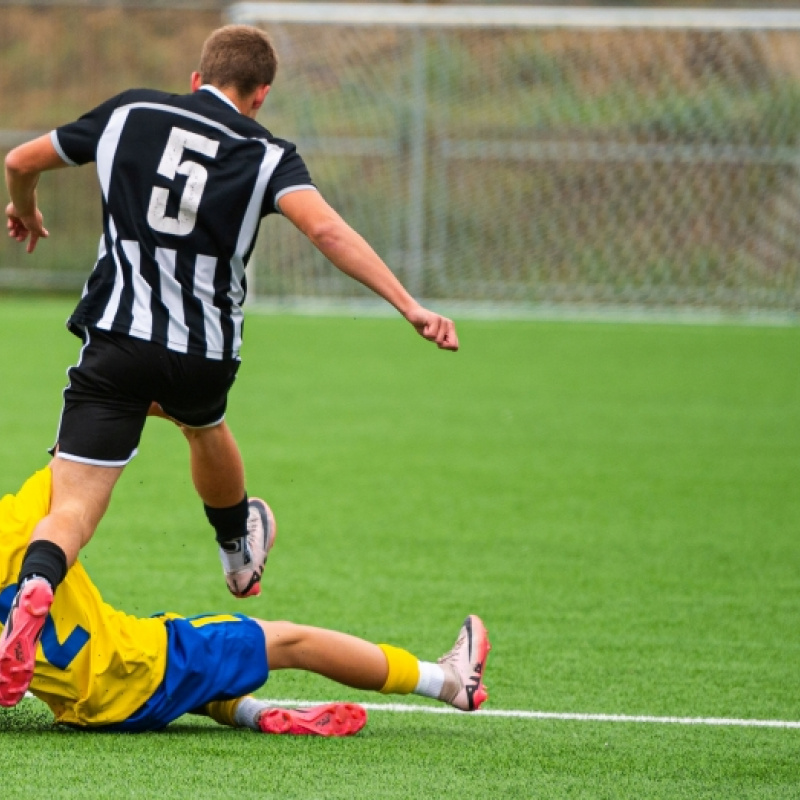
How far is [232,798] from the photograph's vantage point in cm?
351

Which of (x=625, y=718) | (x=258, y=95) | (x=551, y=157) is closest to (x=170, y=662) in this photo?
(x=625, y=718)

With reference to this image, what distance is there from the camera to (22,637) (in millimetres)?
3680

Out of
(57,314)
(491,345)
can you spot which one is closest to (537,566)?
(491,345)

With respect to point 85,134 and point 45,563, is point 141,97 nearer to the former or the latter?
point 85,134

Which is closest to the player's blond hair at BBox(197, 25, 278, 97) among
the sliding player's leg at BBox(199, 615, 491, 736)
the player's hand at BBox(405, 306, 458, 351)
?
the player's hand at BBox(405, 306, 458, 351)

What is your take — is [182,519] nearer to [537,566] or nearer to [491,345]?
[537,566]

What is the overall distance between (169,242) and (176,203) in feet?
0.36

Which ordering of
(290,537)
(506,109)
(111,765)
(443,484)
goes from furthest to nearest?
(506,109)
(443,484)
(290,537)
(111,765)

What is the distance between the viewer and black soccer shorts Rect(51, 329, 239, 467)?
4.27m

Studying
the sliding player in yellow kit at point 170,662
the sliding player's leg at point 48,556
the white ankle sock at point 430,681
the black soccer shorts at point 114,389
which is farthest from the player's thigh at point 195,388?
the white ankle sock at point 430,681

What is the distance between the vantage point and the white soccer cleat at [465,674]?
4305 mm

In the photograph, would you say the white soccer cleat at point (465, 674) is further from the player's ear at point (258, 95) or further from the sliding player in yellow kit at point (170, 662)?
the player's ear at point (258, 95)

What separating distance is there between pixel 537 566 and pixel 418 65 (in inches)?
482

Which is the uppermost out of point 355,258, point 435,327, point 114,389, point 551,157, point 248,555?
point 551,157
